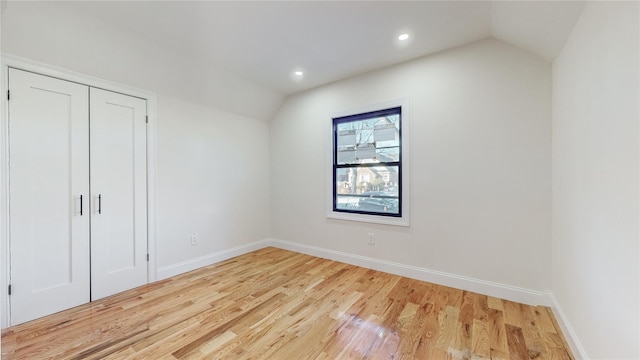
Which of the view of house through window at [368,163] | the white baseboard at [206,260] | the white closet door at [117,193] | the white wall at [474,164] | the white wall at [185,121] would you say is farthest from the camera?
the view of house through window at [368,163]

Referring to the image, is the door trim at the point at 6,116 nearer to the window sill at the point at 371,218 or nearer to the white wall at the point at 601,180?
the window sill at the point at 371,218

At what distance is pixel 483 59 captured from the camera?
8.13 feet

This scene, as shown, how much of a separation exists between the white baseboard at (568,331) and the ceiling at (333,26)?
211 cm

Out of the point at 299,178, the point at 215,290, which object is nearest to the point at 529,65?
the point at 299,178

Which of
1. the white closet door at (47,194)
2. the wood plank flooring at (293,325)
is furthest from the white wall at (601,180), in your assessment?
the white closet door at (47,194)

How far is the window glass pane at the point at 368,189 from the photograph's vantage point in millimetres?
3139

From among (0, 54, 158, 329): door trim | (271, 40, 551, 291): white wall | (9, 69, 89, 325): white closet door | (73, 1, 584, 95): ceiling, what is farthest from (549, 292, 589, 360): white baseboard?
(9, 69, 89, 325): white closet door

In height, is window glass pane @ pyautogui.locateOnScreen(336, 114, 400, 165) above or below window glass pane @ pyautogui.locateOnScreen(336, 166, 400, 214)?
above

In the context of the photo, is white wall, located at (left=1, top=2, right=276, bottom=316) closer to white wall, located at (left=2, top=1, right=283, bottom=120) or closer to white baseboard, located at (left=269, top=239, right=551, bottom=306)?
white wall, located at (left=2, top=1, right=283, bottom=120)

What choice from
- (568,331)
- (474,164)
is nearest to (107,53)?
(474,164)

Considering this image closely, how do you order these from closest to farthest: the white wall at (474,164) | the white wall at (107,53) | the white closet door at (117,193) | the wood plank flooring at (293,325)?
the wood plank flooring at (293,325) < the white wall at (107,53) < the white wall at (474,164) < the white closet door at (117,193)

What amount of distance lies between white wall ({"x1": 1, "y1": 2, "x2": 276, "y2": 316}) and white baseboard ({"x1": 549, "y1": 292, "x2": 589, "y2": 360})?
12.2 ft

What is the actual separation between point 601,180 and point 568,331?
1.19 metres

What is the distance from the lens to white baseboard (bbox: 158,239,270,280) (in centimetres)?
298
